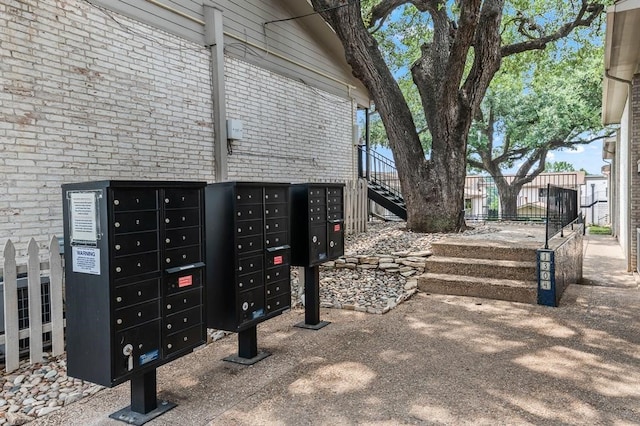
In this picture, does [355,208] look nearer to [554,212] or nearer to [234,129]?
[234,129]

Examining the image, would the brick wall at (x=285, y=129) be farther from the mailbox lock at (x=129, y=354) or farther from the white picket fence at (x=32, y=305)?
the mailbox lock at (x=129, y=354)

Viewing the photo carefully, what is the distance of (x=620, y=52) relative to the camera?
254 inches

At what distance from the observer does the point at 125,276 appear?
2564 millimetres

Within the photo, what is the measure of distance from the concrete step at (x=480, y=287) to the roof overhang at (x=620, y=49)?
3.31m

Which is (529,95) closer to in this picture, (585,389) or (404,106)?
(404,106)

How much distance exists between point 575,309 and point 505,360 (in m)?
2.14

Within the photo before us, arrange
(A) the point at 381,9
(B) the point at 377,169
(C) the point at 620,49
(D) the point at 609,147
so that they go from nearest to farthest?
(C) the point at 620,49 → (A) the point at 381,9 → (B) the point at 377,169 → (D) the point at 609,147

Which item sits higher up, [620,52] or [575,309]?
[620,52]

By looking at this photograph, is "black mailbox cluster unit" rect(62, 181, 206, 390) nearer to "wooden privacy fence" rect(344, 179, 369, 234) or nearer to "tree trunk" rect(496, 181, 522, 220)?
"wooden privacy fence" rect(344, 179, 369, 234)

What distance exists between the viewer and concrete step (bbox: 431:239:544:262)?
6.08 meters

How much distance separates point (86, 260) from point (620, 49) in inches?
283

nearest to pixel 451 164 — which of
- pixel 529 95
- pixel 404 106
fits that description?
pixel 404 106

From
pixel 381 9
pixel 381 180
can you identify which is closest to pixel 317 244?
pixel 381 9

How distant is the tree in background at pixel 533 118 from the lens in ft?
52.3
